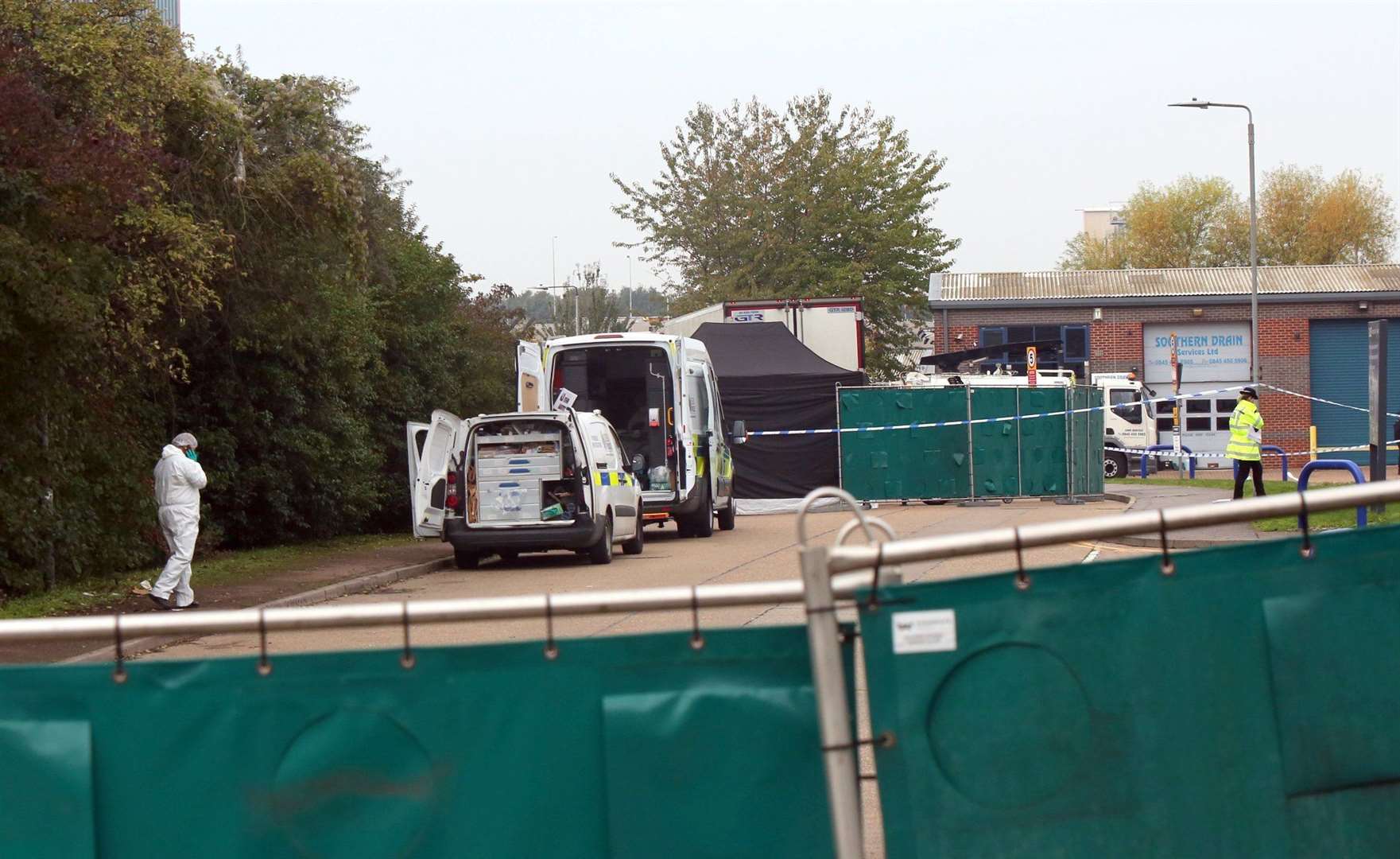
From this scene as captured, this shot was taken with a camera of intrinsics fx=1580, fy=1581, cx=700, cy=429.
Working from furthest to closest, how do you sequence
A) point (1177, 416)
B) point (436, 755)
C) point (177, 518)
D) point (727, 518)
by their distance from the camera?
point (1177, 416) → point (727, 518) → point (177, 518) → point (436, 755)

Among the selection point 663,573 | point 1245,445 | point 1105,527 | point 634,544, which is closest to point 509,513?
point 634,544

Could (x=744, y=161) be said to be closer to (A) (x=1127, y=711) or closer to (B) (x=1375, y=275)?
(B) (x=1375, y=275)

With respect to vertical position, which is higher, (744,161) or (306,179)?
(744,161)

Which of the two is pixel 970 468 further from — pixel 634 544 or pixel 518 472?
pixel 518 472

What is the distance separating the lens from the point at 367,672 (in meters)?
3.44

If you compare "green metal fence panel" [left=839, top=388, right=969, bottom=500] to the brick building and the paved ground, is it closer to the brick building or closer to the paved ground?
the paved ground

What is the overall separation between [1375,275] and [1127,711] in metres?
57.8

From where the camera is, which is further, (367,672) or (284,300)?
(284,300)

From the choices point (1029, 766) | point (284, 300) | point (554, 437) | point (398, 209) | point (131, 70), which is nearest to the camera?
point (1029, 766)

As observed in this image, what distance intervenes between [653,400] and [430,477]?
4759 millimetres

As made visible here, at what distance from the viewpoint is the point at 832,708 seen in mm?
3303

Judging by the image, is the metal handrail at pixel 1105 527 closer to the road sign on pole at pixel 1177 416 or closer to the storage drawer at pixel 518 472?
the storage drawer at pixel 518 472

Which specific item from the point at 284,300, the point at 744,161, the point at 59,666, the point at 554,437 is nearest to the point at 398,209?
the point at 744,161

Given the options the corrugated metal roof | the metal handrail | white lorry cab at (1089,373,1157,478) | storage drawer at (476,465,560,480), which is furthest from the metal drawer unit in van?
the corrugated metal roof
